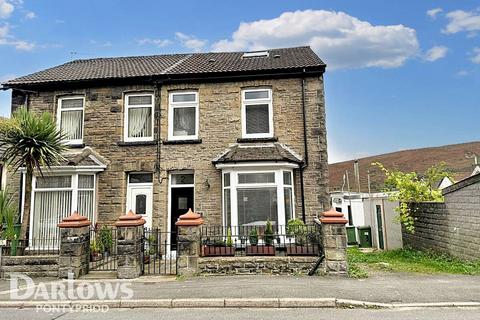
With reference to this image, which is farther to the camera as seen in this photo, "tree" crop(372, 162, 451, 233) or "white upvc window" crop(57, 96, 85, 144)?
"white upvc window" crop(57, 96, 85, 144)

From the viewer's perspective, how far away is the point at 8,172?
528 inches

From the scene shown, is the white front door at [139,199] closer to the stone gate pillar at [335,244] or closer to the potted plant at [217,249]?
the potted plant at [217,249]

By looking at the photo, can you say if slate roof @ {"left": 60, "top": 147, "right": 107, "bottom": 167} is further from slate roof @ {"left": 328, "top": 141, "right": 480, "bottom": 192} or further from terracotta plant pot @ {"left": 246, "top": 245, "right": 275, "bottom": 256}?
slate roof @ {"left": 328, "top": 141, "right": 480, "bottom": 192}

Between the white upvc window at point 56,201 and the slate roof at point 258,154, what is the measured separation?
16.1 ft

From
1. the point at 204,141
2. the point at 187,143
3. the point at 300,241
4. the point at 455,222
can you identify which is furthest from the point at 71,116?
the point at 455,222

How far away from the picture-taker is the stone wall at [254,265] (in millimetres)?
9242

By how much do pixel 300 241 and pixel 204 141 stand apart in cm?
526

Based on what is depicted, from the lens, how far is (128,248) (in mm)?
9133

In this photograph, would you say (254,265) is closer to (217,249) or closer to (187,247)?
(217,249)

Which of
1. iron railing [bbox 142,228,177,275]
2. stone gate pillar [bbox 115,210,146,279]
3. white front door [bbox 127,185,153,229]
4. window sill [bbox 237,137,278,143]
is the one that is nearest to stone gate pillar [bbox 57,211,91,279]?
stone gate pillar [bbox 115,210,146,279]

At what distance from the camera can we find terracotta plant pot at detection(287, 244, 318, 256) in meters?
Result: 9.39

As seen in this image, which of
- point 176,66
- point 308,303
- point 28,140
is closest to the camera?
point 308,303

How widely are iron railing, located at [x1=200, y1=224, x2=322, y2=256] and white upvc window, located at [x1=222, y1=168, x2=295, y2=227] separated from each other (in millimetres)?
1265

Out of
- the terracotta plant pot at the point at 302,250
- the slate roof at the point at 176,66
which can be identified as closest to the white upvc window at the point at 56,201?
the slate roof at the point at 176,66
